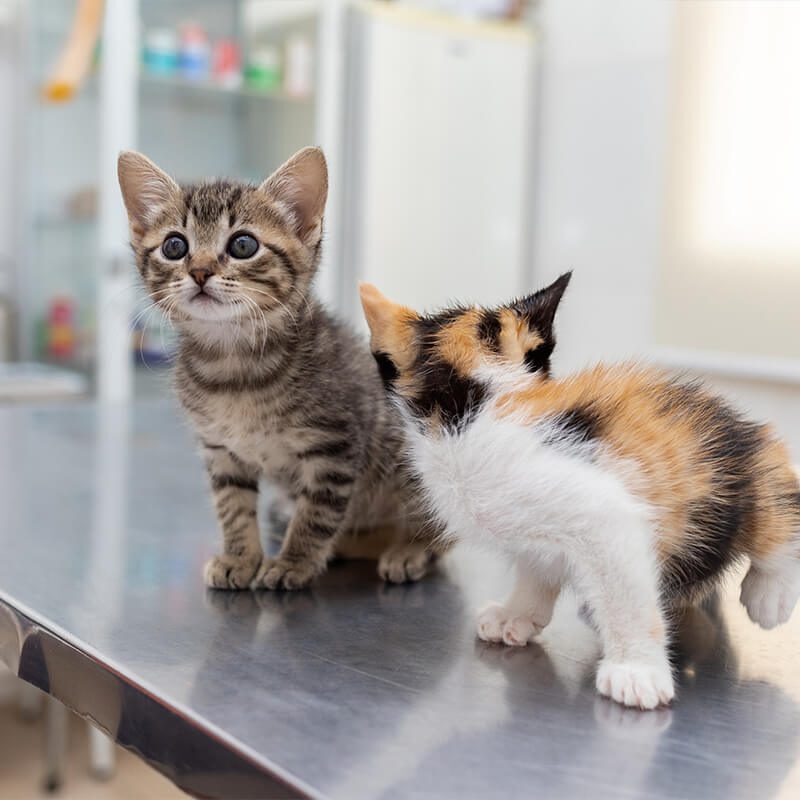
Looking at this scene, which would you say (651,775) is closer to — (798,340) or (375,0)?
(798,340)

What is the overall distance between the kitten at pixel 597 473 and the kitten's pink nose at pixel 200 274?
17cm

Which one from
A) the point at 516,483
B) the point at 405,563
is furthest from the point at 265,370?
the point at 516,483

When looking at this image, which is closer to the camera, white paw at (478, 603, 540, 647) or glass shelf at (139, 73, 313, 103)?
white paw at (478, 603, 540, 647)

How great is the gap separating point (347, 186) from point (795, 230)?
1350mm

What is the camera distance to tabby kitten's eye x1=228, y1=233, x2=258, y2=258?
76cm

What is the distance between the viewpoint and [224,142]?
3.44m

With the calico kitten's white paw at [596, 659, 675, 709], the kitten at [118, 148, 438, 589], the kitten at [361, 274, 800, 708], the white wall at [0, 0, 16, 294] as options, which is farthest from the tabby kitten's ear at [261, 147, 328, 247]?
the white wall at [0, 0, 16, 294]

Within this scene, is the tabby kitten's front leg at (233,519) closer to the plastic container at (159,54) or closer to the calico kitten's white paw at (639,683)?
the calico kitten's white paw at (639,683)

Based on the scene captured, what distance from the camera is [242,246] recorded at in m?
0.76

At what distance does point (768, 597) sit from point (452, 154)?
2.74 meters

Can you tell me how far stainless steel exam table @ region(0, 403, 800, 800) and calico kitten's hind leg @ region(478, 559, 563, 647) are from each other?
1cm

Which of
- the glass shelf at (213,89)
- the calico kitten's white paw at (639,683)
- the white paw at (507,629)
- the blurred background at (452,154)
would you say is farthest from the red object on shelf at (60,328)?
the calico kitten's white paw at (639,683)

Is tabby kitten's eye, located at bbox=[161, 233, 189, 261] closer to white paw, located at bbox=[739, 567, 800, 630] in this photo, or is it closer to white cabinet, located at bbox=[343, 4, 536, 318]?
white paw, located at bbox=[739, 567, 800, 630]

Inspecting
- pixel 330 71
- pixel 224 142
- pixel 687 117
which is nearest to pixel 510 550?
pixel 687 117
